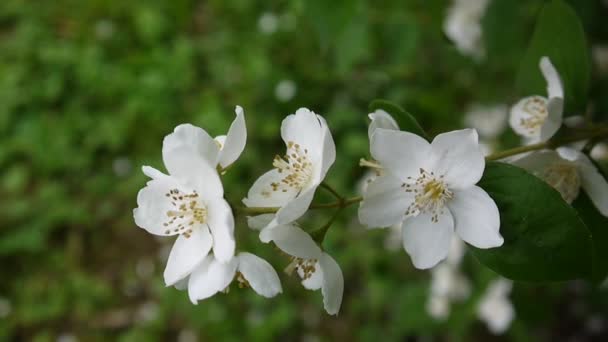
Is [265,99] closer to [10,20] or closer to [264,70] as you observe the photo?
[264,70]

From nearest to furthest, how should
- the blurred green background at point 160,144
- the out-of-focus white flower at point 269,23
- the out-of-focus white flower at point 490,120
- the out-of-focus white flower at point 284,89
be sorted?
the out-of-focus white flower at point 490,120 → the blurred green background at point 160,144 → the out-of-focus white flower at point 284,89 → the out-of-focus white flower at point 269,23

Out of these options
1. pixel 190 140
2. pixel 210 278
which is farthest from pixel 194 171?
pixel 210 278

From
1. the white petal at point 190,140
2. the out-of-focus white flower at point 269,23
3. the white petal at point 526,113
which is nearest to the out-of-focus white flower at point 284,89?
the out-of-focus white flower at point 269,23

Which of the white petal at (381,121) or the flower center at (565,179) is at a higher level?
the white petal at (381,121)

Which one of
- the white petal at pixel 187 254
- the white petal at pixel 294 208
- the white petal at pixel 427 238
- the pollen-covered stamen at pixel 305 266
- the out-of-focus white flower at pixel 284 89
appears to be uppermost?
the white petal at pixel 294 208

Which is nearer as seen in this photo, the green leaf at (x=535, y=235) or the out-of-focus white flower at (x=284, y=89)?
the green leaf at (x=535, y=235)

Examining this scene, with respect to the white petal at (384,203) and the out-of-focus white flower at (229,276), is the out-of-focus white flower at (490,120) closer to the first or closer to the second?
the white petal at (384,203)

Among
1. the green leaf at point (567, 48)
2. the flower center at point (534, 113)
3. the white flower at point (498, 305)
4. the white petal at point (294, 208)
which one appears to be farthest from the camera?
the white flower at point (498, 305)

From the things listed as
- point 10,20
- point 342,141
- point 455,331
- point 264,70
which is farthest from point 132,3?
point 455,331
